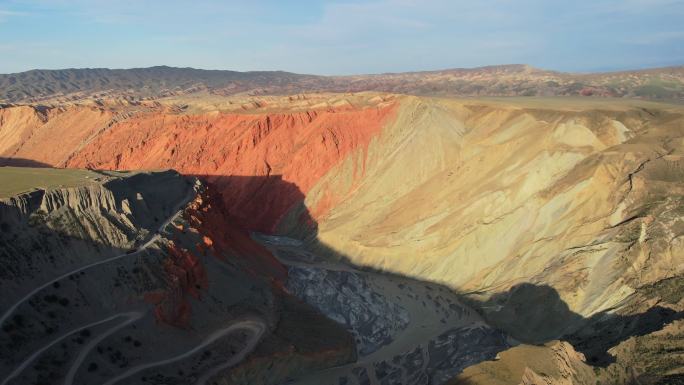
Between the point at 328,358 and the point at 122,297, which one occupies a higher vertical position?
the point at 122,297

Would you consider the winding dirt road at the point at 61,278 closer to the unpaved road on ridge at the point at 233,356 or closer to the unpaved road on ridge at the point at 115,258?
the unpaved road on ridge at the point at 115,258

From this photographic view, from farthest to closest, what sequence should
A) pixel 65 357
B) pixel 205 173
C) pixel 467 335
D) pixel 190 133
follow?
pixel 190 133 < pixel 205 173 < pixel 467 335 < pixel 65 357

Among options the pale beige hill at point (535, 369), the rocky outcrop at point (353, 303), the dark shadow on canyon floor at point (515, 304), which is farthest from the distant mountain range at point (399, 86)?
the pale beige hill at point (535, 369)

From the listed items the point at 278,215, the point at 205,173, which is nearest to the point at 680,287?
the point at 278,215

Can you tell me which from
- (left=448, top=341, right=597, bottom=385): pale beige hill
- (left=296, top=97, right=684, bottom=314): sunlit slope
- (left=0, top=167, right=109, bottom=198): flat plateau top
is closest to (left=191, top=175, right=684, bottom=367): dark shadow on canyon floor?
(left=296, top=97, right=684, bottom=314): sunlit slope

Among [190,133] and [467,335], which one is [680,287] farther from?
[190,133]

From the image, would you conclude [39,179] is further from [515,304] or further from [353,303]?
[515,304]

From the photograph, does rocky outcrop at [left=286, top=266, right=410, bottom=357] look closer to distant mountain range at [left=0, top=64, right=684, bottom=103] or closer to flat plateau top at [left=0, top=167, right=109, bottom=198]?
flat plateau top at [left=0, top=167, right=109, bottom=198]
